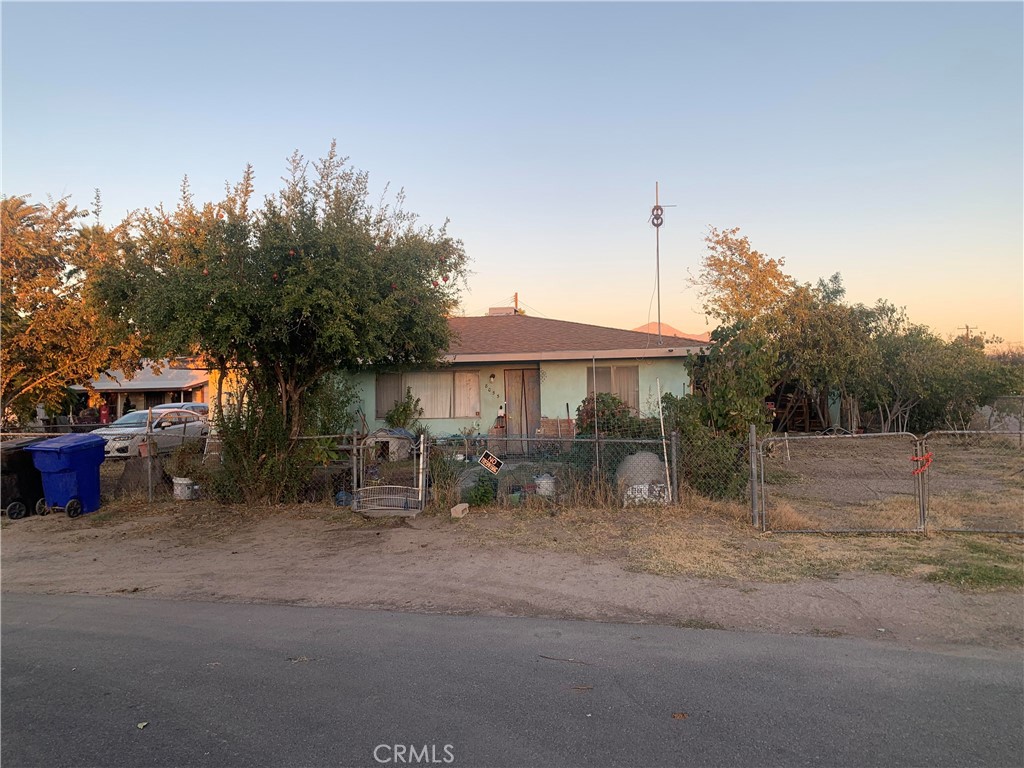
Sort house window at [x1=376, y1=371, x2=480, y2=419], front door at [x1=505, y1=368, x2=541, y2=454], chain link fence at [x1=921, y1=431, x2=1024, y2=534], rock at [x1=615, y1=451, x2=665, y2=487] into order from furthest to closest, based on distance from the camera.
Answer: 1. house window at [x1=376, y1=371, x2=480, y2=419]
2. front door at [x1=505, y1=368, x2=541, y2=454]
3. rock at [x1=615, y1=451, x2=665, y2=487]
4. chain link fence at [x1=921, y1=431, x2=1024, y2=534]

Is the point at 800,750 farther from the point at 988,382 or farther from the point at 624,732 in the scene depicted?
the point at 988,382

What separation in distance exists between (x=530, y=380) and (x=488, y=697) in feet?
43.1

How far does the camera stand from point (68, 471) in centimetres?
1166

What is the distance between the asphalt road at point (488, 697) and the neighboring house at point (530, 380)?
10.6m

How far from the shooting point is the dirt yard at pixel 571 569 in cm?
621

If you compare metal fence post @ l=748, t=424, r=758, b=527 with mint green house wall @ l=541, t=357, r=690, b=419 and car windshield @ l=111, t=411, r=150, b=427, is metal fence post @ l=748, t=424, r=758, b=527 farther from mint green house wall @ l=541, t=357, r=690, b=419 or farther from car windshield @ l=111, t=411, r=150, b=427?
car windshield @ l=111, t=411, r=150, b=427

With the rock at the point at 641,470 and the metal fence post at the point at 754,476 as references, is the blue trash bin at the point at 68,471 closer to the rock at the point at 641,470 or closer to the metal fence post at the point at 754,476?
the rock at the point at 641,470

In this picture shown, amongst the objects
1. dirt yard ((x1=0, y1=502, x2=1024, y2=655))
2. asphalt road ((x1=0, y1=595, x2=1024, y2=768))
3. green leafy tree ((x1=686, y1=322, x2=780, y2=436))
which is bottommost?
asphalt road ((x1=0, y1=595, x2=1024, y2=768))

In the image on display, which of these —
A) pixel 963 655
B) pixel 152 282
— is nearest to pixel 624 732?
pixel 963 655

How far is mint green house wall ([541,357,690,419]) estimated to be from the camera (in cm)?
1652

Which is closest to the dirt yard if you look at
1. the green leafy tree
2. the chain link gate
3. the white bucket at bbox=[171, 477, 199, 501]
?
the chain link gate

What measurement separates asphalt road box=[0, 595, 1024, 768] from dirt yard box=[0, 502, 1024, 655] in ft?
1.87

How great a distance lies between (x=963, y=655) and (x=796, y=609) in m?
1.34

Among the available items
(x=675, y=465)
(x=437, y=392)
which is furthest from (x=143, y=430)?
(x=675, y=465)
